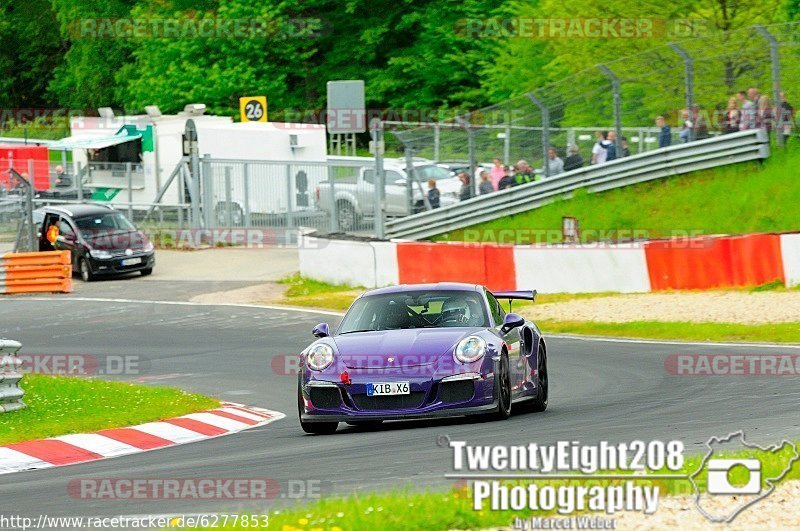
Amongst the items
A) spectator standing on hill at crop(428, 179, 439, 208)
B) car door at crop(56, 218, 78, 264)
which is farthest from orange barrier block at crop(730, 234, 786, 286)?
car door at crop(56, 218, 78, 264)

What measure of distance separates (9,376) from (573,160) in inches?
666

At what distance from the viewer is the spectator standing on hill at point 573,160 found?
94.2 feet

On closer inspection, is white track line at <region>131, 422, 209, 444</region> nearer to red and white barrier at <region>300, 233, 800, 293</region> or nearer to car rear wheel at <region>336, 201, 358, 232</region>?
red and white barrier at <region>300, 233, 800, 293</region>

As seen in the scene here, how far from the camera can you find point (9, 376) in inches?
542

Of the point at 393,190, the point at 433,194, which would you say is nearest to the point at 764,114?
the point at 433,194

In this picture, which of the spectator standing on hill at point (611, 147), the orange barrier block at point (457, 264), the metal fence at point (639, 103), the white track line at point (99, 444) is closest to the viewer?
the white track line at point (99, 444)

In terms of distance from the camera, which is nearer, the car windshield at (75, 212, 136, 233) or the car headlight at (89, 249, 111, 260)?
the car headlight at (89, 249, 111, 260)

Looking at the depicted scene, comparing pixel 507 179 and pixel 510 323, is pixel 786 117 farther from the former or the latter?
pixel 510 323

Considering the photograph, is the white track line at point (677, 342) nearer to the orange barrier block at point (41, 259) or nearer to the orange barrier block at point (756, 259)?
the orange barrier block at point (756, 259)

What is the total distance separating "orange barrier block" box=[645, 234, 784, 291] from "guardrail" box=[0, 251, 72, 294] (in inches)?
536

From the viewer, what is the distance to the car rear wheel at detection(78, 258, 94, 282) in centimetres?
3475

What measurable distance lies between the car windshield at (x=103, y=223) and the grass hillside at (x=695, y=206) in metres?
9.82

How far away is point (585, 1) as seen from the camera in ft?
138

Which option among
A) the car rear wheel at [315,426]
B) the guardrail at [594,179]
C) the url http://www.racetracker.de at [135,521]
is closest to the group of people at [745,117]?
the guardrail at [594,179]
